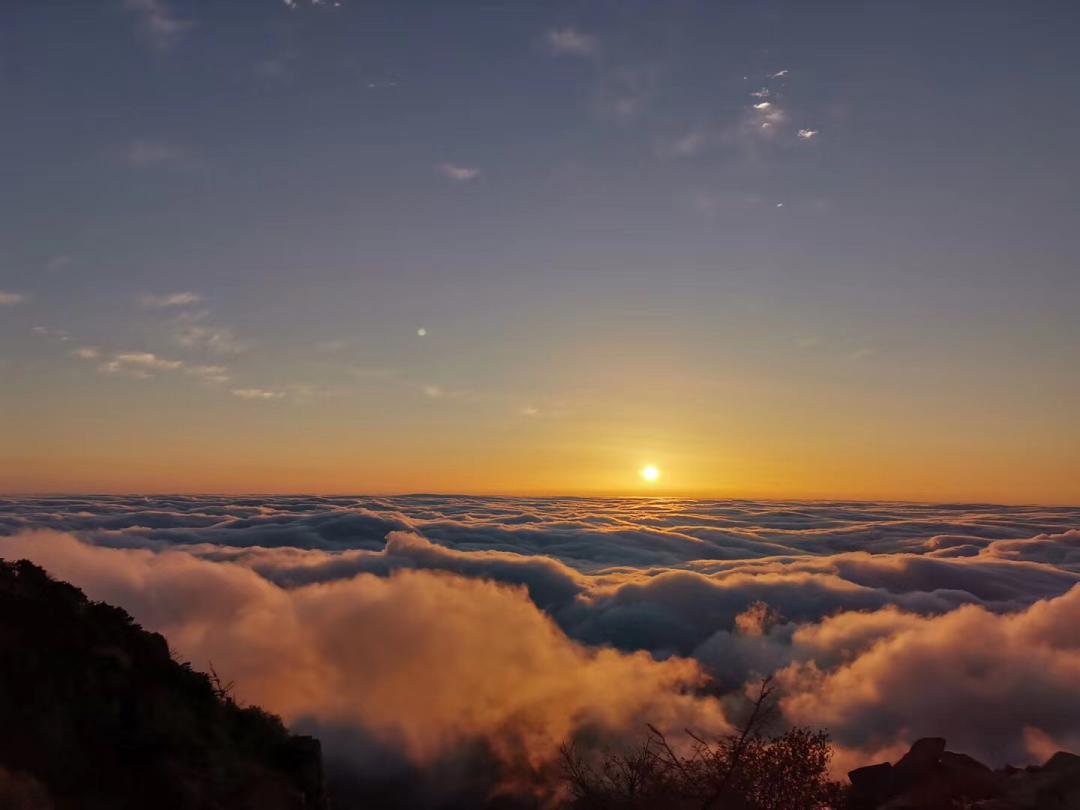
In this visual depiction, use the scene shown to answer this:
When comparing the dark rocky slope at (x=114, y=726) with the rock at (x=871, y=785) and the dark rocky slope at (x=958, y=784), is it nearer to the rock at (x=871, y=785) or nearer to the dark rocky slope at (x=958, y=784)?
the dark rocky slope at (x=958, y=784)

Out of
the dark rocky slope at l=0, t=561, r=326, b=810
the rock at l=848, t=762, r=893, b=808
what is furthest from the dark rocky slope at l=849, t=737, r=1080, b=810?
the dark rocky slope at l=0, t=561, r=326, b=810

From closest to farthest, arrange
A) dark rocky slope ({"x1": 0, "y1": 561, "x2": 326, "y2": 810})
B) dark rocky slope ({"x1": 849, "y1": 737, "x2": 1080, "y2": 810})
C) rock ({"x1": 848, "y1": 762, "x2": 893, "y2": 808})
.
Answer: dark rocky slope ({"x1": 0, "y1": 561, "x2": 326, "y2": 810}) → dark rocky slope ({"x1": 849, "y1": 737, "x2": 1080, "y2": 810}) → rock ({"x1": 848, "y1": 762, "x2": 893, "y2": 808})

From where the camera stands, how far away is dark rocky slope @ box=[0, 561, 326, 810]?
14719 mm

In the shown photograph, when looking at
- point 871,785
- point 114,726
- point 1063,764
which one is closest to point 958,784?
point 1063,764

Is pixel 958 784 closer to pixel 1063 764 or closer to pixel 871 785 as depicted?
pixel 1063 764

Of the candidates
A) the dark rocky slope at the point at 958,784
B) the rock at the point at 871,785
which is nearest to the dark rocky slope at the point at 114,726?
the dark rocky slope at the point at 958,784

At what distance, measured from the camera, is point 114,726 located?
16359mm

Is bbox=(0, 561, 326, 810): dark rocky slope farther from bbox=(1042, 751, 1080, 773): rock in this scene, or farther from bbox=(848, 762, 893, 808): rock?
bbox=(848, 762, 893, 808): rock

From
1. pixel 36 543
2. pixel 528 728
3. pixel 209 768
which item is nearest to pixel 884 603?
pixel 528 728

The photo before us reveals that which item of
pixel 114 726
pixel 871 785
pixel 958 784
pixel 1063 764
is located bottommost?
pixel 871 785

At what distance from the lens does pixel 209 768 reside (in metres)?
17.5

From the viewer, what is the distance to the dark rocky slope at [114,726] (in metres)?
14.7

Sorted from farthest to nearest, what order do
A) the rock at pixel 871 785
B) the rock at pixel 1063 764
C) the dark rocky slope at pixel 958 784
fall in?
the rock at pixel 871 785
the rock at pixel 1063 764
the dark rocky slope at pixel 958 784

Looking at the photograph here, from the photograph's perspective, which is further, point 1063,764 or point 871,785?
point 871,785
